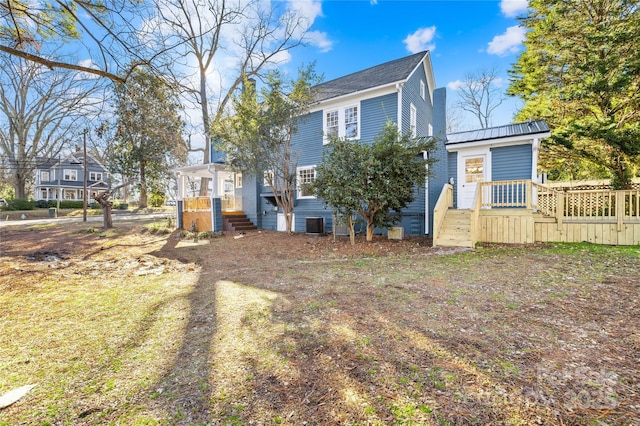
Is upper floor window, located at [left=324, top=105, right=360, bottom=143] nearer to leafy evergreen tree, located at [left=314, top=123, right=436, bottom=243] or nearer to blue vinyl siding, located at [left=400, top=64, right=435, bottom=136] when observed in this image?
blue vinyl siding, located at [left=400, top=64, right=435, bottom=136]

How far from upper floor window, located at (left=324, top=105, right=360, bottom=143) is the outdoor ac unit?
336 centimetres

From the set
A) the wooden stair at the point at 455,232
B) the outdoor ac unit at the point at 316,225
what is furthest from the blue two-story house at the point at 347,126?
the wooden stair at the point at 455,232

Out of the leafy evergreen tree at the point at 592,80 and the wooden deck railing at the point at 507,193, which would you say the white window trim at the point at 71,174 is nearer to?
the wooden deck railing at the point at 507,193

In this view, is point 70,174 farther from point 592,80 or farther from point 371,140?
point 592,80

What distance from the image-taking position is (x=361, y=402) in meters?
1.96

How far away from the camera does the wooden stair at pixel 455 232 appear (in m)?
8.16

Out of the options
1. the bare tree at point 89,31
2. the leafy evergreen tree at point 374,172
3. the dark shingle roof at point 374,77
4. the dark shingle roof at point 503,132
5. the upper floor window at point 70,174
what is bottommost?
the leafy evergreen tree at point 374,172

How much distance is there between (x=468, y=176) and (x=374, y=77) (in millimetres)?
5846

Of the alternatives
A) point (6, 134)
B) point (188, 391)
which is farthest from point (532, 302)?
point (6, 134)

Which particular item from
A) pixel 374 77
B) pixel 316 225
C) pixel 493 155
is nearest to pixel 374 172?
pixel 316 225

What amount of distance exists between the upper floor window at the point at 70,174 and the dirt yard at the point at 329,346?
43783mm

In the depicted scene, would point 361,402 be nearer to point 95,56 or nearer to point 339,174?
point 339,174

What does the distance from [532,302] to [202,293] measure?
4772 mm

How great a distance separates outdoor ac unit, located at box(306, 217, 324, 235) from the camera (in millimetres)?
11727
